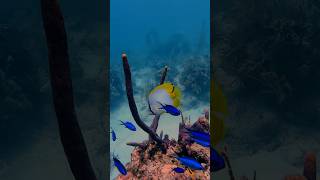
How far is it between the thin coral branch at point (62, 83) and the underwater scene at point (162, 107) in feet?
3.98

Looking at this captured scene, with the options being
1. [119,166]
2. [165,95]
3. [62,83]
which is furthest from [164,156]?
[62,83]

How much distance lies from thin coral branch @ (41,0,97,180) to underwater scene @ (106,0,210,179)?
121 centimetres

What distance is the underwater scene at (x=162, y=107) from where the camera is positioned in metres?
4.05

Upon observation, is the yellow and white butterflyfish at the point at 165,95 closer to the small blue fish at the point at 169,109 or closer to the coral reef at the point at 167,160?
the small blue fish at the point at 169,109

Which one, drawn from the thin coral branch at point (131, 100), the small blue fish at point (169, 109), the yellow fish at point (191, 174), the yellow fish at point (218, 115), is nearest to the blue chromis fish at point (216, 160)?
the yellow fish at point (218, 115)

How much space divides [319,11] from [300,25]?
933 mm

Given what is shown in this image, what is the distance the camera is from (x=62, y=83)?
247 cm

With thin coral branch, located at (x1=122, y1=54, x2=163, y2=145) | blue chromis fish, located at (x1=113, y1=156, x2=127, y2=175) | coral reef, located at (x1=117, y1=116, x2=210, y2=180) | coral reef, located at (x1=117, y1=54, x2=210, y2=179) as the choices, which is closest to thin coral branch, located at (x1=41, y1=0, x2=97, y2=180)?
thin coral branch, located at (x1=122, y1=54, x2=163, y2=145)

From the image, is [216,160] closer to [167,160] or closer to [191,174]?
[191,174]

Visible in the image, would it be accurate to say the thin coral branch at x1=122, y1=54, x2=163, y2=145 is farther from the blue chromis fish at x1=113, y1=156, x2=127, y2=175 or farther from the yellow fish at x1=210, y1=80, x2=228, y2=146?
the yellow fish at x1=210, y1=80, x2=228, y2=146

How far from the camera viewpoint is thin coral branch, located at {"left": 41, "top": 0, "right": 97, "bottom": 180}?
2379 mm

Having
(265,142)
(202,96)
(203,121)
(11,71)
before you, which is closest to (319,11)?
(265,142)

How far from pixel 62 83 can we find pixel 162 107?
67.0 inches

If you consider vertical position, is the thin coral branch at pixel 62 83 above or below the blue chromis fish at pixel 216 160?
above
